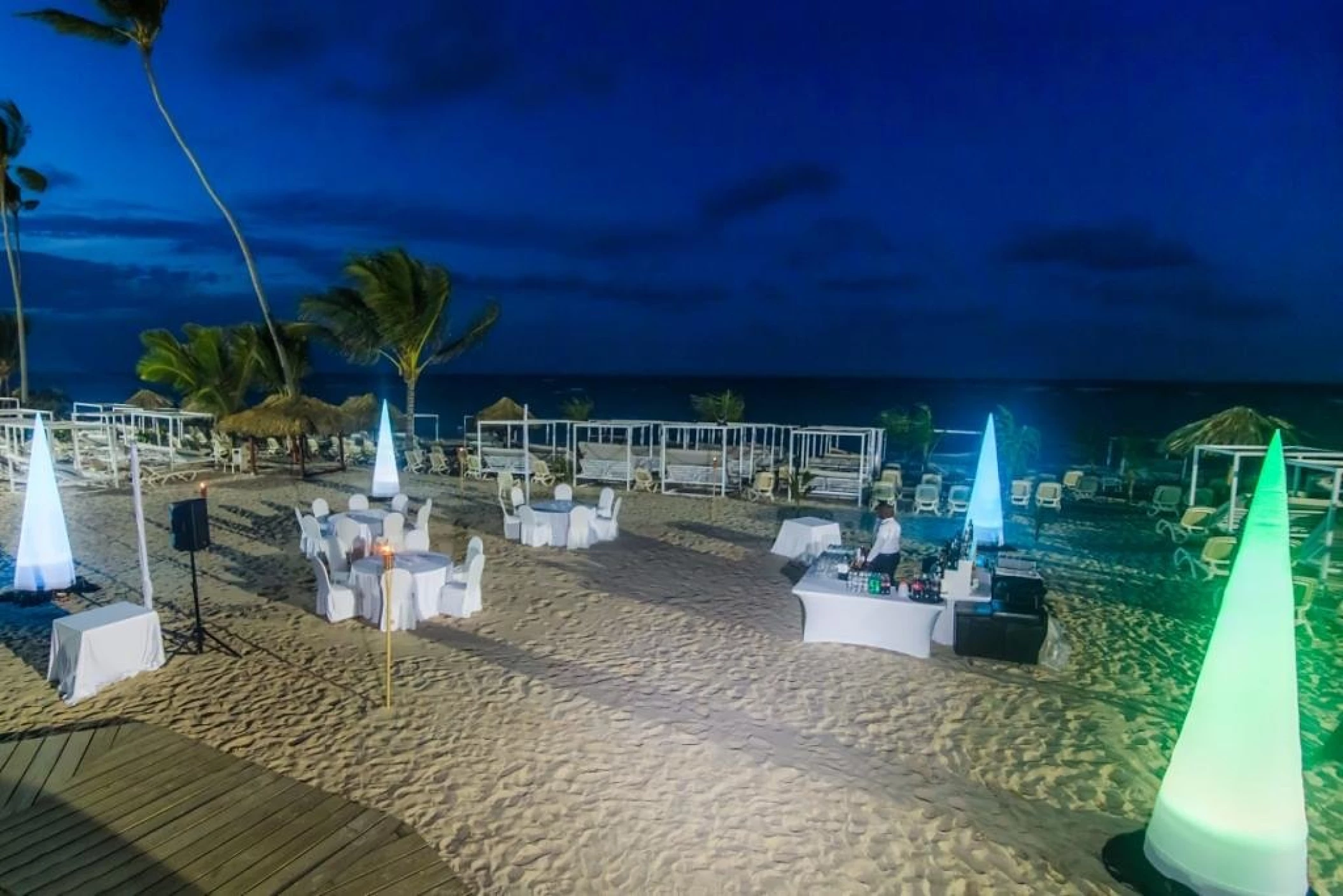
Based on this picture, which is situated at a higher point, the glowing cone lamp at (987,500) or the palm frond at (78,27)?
the palm frond at (78,27)

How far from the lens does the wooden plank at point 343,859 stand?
3.66 metres

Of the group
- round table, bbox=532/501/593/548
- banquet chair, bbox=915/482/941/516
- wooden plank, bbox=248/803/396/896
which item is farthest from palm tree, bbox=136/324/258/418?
wooden plank, bbox=248/803/396/896

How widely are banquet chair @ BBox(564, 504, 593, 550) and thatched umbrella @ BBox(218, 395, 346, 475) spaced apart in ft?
30.3

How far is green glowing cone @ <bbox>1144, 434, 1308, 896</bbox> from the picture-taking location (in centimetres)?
344

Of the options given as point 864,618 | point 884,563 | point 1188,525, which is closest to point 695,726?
point 864,618

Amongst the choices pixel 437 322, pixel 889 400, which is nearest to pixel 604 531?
pixel 437 322

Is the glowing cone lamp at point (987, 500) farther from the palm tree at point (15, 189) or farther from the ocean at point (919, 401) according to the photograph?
the palm tree at point (15, 189)

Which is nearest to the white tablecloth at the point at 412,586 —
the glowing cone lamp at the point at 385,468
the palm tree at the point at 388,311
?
the glowing cone lamp at the point at 385,468

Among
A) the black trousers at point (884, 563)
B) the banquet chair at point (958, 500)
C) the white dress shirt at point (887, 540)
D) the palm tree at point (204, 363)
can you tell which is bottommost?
the banquet chair at point (958, 500)

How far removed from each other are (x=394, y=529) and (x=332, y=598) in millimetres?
1791

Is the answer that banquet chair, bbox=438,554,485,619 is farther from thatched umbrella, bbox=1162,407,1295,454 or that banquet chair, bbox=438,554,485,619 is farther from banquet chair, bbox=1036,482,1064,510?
thatched umbrella, bbox=1162,407,1295,454

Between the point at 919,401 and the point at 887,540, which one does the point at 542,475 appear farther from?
the point at 919,401

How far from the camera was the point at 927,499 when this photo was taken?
47.8 feet

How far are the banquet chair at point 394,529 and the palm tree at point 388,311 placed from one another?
11.8 meters
